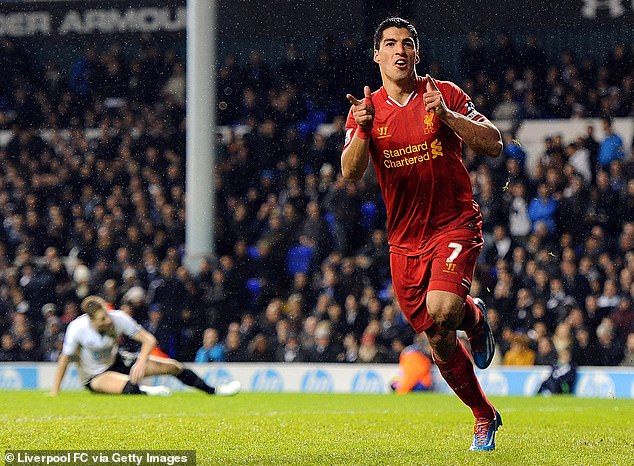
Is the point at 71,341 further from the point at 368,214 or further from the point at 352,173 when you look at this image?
the point at 352,173

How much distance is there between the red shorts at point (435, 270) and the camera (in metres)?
6.70

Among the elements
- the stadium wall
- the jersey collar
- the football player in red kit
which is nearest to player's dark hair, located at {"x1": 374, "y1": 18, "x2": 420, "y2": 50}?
the football player in red kit

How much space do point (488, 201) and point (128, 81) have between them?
903cm

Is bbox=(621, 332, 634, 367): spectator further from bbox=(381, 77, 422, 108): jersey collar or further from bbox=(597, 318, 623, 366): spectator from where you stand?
bbox=(381, 77, 422, 108): jersey collar

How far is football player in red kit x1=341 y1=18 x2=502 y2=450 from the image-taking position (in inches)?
264

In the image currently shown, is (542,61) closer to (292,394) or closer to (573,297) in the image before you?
(573,297)

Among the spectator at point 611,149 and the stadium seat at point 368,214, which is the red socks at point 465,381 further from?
the stadium seat at point 368,214

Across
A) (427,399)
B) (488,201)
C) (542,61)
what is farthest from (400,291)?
(542,61)

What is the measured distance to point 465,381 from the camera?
23.1 ft

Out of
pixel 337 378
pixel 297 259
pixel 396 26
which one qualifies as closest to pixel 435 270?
pixel 396 26

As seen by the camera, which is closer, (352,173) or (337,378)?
(352,173)

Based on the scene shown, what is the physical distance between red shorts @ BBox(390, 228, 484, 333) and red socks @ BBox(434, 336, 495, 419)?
11.9 inches

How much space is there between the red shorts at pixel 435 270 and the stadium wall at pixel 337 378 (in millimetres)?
8234

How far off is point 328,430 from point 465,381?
1618 mm
